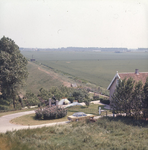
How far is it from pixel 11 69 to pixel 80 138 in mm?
24338

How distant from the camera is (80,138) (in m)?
15.8

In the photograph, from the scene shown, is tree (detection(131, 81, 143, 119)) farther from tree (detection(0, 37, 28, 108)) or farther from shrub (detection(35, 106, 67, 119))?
A: tree (detection(0, 37, 28, 108))

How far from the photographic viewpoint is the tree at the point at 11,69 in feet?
116

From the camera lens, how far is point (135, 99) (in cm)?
2350

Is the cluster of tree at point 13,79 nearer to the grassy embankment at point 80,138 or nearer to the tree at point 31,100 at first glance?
the tree at point 31,100

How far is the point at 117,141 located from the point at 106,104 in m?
22.8

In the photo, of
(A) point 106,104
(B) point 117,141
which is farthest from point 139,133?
(A) point 106,104

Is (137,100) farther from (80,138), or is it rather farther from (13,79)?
(13,79)

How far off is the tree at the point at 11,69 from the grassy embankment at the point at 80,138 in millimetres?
19627

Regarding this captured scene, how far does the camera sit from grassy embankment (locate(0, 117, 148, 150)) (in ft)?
44.5

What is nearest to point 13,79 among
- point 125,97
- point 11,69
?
point 11,69

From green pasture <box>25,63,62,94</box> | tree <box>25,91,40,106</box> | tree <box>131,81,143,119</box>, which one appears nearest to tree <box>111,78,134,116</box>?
tree <box>131,81,143,119</box>

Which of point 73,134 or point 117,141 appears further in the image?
point 73,134

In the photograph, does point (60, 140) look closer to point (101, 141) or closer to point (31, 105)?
point (101, 141)
